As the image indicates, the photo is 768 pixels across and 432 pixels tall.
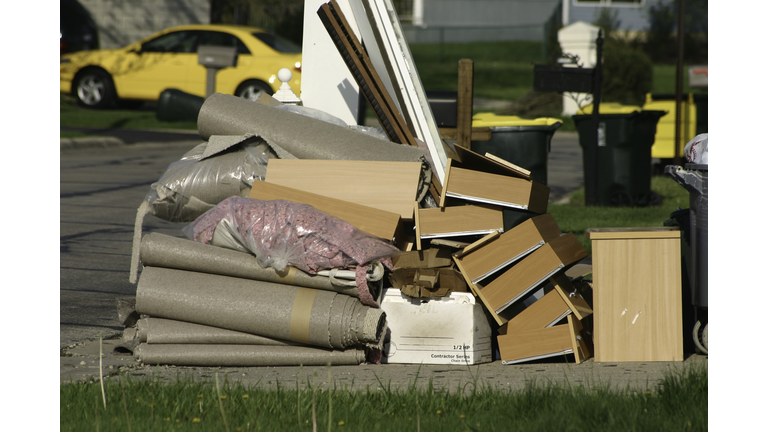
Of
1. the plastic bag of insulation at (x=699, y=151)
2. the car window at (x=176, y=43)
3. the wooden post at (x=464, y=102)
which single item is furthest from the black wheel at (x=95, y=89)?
the plastic bag of insulation at (x=699, y=151)

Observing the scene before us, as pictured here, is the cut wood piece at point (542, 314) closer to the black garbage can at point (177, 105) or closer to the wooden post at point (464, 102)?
the wooden post at point (464, 102)

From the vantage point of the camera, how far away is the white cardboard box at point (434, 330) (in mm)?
4199

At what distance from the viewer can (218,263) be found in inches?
165

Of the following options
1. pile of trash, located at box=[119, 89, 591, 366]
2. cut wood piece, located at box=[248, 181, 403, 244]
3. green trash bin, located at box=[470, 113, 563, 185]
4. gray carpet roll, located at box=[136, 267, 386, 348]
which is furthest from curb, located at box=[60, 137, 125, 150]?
gray carpet roll, located at box=[136, 267, 386, 348]

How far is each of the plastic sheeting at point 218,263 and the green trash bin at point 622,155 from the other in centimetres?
621

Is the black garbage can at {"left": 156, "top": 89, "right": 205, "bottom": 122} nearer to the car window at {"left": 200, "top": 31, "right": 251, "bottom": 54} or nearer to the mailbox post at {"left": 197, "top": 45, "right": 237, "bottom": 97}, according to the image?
the mailbox post at {"left": 197, "top": 45, "right": 237, "bottom": 97}

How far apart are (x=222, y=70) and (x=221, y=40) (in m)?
1.00

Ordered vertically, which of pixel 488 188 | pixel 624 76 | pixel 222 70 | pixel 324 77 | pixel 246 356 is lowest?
pixel 246 356

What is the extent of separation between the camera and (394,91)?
525 cm

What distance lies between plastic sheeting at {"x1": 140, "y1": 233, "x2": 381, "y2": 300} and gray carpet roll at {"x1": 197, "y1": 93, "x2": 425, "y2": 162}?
861 millimetres

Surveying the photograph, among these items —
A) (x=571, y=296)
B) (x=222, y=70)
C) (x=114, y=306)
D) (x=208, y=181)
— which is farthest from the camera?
(x=222, y=70)

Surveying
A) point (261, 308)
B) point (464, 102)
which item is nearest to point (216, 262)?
point (261, 308)

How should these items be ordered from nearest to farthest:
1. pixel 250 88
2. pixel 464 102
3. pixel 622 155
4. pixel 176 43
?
pixel 464 102, pixel 622 155, pixel 250 88, pixel 176 43

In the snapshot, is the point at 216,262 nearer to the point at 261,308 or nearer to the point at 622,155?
the point at 261,308
